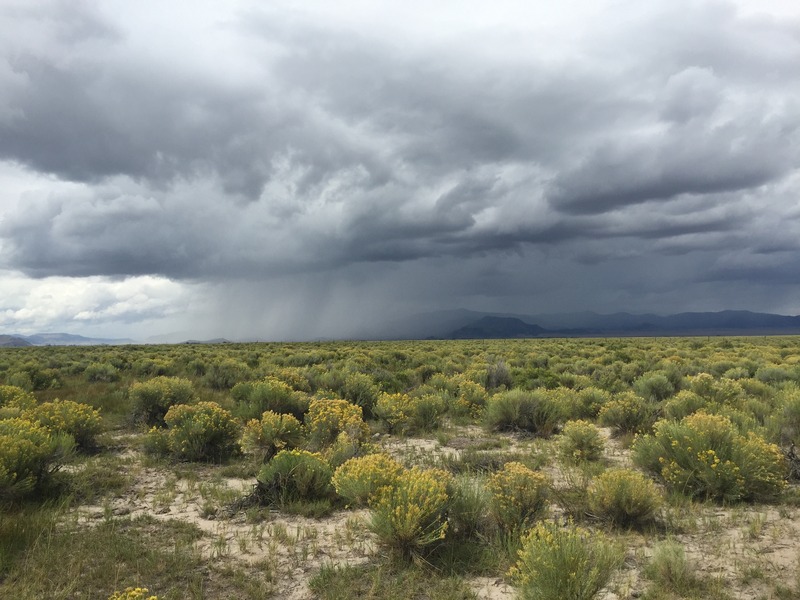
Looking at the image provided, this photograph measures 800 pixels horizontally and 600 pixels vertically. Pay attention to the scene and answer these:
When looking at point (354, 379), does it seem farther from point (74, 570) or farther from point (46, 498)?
point (74, 570)

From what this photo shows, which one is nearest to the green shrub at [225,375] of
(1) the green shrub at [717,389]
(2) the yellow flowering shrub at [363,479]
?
(2) the yellow flowering shrub at [363,479]

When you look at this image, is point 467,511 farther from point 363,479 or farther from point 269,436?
point 269,436

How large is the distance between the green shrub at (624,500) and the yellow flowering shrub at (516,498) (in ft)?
2.67

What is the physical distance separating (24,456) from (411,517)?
20.1ft

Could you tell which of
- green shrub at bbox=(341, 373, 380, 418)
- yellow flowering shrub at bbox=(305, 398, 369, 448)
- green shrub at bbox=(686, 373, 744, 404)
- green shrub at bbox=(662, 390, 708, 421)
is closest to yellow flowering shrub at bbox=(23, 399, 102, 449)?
yellow flowering shrub at bbox=(305, 398, 369, 448)

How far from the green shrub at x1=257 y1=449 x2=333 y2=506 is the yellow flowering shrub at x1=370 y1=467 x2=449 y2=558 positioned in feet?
6.57

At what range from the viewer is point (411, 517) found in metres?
5.75

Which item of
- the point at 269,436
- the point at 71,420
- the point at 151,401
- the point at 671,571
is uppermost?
the point at 71,420

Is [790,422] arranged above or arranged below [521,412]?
above

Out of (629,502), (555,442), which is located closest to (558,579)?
(629,502)

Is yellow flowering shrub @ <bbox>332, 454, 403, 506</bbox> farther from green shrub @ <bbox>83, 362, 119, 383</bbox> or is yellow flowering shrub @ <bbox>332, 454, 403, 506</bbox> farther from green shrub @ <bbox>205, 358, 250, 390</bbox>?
green shrub @ <bbox>83, 362, 119, 383</bbox>

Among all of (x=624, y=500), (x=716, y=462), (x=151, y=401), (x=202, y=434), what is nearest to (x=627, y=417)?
(x=716, y=462)

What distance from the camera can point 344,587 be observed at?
206 inches

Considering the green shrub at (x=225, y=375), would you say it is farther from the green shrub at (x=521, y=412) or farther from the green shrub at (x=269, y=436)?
the green shrub at (x=521, y=412)
